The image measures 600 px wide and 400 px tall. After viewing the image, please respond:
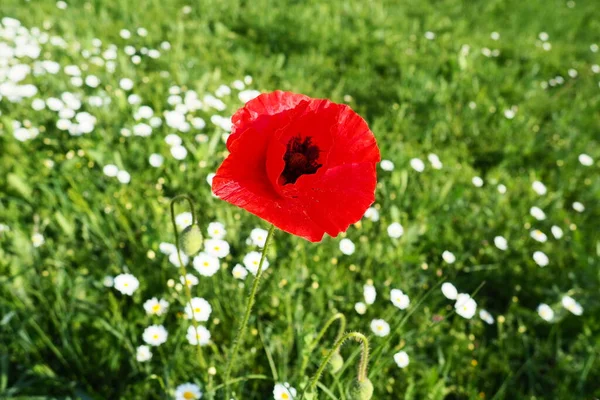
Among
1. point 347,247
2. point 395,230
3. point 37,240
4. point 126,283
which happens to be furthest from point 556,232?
point 37,240

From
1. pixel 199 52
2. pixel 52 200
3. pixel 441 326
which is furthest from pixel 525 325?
pixel 199 52

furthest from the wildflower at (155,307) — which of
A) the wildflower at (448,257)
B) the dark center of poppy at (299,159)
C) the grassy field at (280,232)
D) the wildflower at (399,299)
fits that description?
the wildflower at (448,257)

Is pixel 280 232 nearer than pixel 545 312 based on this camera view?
No

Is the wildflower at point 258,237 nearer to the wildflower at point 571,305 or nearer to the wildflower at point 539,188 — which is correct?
the wildflower at point 571,305

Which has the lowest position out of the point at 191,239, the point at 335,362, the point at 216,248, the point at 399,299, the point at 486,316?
the point at 486,316

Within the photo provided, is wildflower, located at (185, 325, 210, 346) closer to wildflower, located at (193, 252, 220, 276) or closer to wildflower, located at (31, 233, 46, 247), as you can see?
wildflower, located at (193, 252, 220, 276)

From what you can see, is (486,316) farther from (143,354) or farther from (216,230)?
(143,354)
